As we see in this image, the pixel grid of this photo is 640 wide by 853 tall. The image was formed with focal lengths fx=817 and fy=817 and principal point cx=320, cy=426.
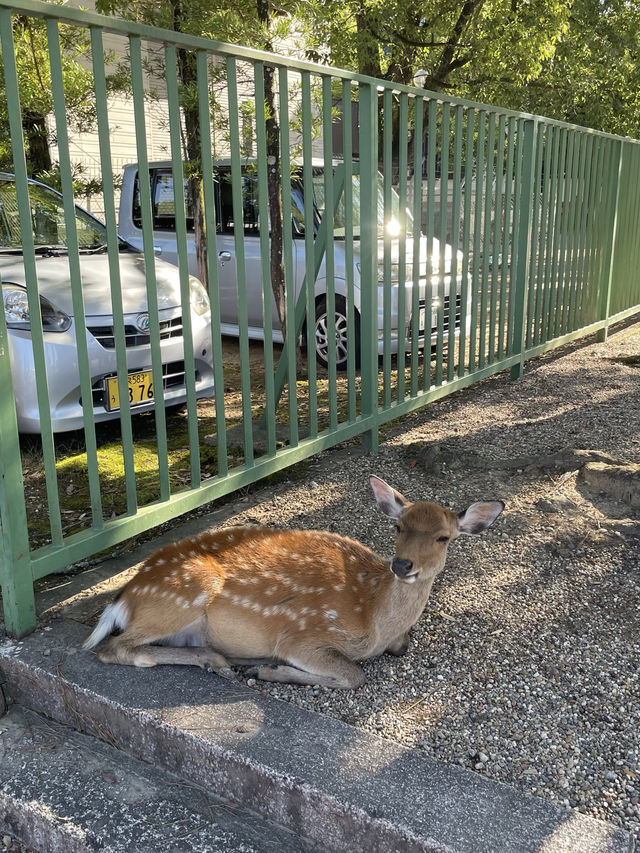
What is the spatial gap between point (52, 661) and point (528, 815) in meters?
1.74

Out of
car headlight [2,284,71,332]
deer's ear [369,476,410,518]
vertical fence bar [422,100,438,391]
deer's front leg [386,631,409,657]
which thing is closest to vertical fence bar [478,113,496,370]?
vertical fence bar [422,100,438,391]

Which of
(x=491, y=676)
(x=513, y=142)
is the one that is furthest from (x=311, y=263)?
(x=513, y=142)

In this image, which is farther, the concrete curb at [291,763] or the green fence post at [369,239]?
the green fence post at [369,239]

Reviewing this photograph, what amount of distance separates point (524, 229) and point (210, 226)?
4.24 m

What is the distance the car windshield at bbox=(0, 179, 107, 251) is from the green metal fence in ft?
2.38

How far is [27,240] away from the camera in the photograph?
2990 mm

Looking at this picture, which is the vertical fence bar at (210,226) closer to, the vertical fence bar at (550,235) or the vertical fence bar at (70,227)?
the vertical fence bar at (70,227)

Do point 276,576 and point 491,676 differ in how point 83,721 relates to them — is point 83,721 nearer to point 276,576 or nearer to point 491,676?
point 276,576

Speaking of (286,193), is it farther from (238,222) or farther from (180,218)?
(180,218)

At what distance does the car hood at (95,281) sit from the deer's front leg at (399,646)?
2.86 metres

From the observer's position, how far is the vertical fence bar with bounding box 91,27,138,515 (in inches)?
127

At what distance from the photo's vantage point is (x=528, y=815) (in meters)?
2.27

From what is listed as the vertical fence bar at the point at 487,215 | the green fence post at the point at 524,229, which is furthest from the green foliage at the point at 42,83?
the green fence post at the point at 524,229

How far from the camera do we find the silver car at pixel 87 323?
500 cm
